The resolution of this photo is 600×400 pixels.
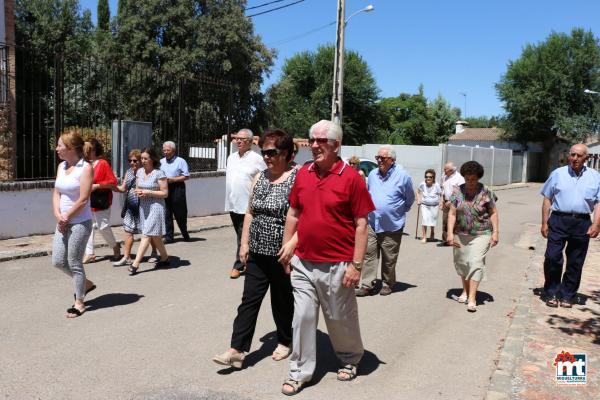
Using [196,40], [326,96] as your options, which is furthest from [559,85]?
[196,40]

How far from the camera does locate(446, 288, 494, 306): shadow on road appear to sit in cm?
698

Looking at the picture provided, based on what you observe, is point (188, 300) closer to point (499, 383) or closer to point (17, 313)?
point (17, 313)

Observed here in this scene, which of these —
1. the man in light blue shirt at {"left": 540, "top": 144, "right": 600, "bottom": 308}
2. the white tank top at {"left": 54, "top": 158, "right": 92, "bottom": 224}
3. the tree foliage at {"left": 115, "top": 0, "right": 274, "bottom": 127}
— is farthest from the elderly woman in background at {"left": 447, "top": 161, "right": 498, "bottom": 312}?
the tree foliage at {"left": 115, "top": 0, "right": 274, "bottom": 127}

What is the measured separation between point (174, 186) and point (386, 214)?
4.63m

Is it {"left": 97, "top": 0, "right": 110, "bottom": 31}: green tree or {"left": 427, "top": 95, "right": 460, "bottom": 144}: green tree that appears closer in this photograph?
{"left": 97, "top": 0, "right": 110, "bottom": 31}: green tree

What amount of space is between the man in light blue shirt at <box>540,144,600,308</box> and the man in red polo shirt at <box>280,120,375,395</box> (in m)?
3.59

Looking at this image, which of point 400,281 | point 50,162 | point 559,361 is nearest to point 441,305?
point 400,281

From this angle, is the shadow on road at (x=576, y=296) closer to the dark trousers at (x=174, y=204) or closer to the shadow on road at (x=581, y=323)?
the shadow on road at (x=581, y=323)

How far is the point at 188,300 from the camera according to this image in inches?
251

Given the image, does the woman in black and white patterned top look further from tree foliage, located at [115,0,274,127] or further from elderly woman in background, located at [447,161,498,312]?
tree foliage, located at [115,0,274,127]

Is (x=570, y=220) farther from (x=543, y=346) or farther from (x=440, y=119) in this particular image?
(x=440, y=119)

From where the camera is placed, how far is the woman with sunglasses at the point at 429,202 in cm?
1173

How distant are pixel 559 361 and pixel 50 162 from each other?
9223mm

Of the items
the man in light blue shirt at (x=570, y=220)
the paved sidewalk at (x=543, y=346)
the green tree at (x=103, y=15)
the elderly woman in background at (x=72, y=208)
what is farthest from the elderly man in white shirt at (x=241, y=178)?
the green tree at (x=103, y=15)
